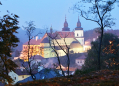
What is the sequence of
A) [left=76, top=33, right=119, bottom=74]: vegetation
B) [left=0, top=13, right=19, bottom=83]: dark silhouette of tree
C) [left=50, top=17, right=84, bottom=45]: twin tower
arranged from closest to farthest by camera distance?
[left=0, top=13, right=19, bottom=83]: dark silhouette of tree → [left=76, top=33, right=119, bottom=74]: vegetation → [left=50, top=17, right=84, bottom=45]: twin tower

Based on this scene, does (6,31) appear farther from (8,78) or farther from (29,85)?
(29,85)

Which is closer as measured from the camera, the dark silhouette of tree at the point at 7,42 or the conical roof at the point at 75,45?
the dark silhouette of tree at the point at 7,42

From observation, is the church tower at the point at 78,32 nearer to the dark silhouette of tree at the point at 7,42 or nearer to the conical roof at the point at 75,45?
the conical roof at the point at 75,45

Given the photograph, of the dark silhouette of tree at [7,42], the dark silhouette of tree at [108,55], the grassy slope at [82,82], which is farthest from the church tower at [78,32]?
the grassy slope at [82,82]

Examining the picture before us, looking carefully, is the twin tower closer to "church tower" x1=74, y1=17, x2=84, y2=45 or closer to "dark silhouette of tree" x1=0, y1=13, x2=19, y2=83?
"church tower" x1=74, y1=17, x2=84, y2=45

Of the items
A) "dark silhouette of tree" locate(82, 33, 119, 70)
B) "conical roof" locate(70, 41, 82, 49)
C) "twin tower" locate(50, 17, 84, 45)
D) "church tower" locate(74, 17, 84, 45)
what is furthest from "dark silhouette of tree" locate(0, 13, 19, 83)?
"church tower" locate(74, 17, 84, 45)

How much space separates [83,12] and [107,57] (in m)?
10.0

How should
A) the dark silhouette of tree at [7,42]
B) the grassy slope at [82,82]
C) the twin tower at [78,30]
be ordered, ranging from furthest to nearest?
1. the twin tower at [78,30]
2. the dark silhouette of tree at [7,42]
3. the grassy slope at [82,82]

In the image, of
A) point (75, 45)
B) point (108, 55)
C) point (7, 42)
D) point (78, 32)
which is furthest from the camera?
point (78, 32)

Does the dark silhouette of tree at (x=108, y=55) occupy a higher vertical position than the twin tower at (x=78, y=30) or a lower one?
lower

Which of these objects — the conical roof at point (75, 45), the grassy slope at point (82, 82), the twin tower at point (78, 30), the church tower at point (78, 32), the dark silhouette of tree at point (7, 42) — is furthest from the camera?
the church tower at point (78, 32)

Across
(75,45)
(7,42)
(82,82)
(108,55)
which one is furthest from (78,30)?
(82,82)

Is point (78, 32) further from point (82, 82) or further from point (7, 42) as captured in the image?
point (82, 82)

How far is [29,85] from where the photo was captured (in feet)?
25.1
